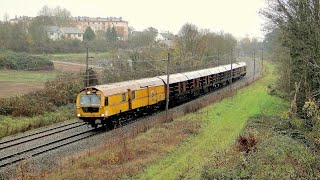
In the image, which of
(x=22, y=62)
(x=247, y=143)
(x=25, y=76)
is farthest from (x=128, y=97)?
(x=22, y=62)

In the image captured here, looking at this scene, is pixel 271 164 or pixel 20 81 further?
pixel 20 81

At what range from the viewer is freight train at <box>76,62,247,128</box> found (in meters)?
24.4

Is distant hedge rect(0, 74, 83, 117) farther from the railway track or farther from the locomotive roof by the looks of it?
the locomotive roof

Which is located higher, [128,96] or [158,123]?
[128,96]

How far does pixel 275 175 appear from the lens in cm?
1003

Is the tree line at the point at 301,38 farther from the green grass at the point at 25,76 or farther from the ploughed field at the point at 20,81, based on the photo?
the green grass at the point at 25,76

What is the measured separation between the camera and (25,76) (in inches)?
2005

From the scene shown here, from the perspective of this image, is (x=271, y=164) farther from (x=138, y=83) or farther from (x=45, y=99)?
(x=45, y=99)

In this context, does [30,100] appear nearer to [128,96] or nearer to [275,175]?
[128,96]

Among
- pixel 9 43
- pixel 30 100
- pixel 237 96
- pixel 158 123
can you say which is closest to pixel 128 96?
pixel 158 123

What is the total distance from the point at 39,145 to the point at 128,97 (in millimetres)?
8124

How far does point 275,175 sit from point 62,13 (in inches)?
5983

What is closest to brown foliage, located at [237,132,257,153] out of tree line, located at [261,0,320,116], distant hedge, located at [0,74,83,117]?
tree line, located at [261,0,320,116]

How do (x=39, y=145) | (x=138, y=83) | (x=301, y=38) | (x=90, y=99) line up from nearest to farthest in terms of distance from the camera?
(x=39, y=145), (x=301, y=38), (x=90, y=99), (x=138, y=83)
